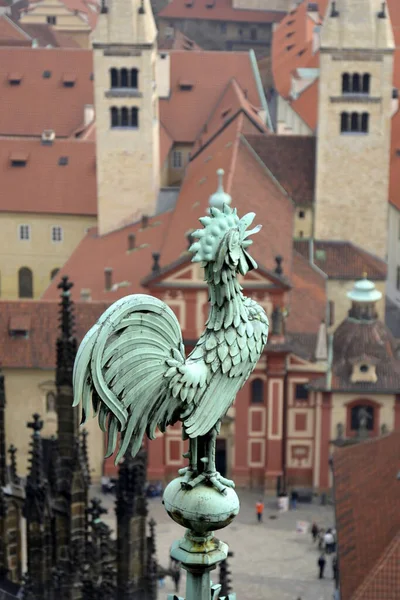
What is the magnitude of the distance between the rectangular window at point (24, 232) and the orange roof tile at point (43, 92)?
13.9m

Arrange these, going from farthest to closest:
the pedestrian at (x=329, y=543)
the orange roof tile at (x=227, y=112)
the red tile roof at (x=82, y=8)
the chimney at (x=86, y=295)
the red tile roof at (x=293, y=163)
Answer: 1. the red tile roof at (x=82, y=8)
2. the orange roof tile at (x=227, y=112)
3. the red tile roof at (x=293, y=163)
4. the chimney at (x=86, y=295)
5. the pedestrian at (x=329, y=543)

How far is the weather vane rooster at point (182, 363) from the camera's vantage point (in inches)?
351

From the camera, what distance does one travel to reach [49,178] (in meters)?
87.7

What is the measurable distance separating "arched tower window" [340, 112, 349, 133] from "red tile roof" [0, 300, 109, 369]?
690 inches

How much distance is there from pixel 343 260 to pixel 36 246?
20.1 metres

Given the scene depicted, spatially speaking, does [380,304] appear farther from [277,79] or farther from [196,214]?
[277,79]

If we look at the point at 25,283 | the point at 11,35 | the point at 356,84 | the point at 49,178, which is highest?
the point at 11,35

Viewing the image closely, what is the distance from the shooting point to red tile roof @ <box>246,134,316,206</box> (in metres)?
76.6

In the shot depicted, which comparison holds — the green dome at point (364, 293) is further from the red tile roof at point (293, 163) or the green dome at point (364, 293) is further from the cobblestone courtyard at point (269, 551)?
the red tile roof at point (293, 163)

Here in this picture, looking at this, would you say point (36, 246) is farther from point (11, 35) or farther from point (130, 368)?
point (130, 368)

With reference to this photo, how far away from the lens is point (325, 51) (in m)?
72.9

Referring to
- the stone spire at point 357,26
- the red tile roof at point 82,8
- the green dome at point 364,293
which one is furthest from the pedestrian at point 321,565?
the red tile roof at point 82,8

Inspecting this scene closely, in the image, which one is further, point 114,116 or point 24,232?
point 24,232

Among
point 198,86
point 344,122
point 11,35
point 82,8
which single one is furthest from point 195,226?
point 82,8
